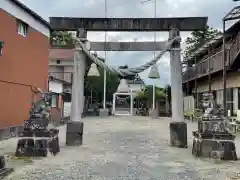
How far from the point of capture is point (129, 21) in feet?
37.9

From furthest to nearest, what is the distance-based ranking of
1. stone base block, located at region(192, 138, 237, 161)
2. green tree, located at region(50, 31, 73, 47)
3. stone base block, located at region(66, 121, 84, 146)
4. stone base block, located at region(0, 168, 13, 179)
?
green tree, located at region(50, 31, 73, 47) < stone base block, located at region(66, 121, 84, 146) < stone base block, located at region(192, 138, 237, 161) < stone base block, located at region(0, 168, 13, 179)

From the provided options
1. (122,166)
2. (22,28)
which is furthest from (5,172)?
(22,28)

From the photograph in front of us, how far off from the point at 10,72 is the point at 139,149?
21.7 feet

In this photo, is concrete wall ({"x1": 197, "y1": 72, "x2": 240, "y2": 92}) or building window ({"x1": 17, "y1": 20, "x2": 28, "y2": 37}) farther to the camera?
concrete wall ({"x1": 197, "y1": 72, "x2": 240, "y2": 92})

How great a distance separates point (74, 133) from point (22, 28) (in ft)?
22.0

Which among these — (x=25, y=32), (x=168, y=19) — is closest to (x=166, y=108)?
(x=25, y=32)

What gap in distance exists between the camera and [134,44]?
11.7 metres

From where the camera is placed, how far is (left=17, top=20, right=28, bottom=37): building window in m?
15.0

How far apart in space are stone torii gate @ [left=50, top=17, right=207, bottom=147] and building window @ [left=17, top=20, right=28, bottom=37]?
3.85 meters

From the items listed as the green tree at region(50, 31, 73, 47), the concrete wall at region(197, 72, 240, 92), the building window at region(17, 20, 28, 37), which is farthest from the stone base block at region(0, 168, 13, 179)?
the green tree at region(50, 31, 73, 47)

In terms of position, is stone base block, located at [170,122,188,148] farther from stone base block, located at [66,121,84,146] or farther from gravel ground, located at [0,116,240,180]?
stone base block, located at [66,121,84,146]

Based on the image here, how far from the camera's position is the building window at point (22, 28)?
15016 mm

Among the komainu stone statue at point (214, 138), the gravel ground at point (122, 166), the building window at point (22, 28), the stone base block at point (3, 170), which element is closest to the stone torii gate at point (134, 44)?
the gravel ground at point (122, 166)

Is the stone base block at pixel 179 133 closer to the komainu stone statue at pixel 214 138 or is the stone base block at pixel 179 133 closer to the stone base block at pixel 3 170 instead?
the komainu stone statue at pixel 214 138
